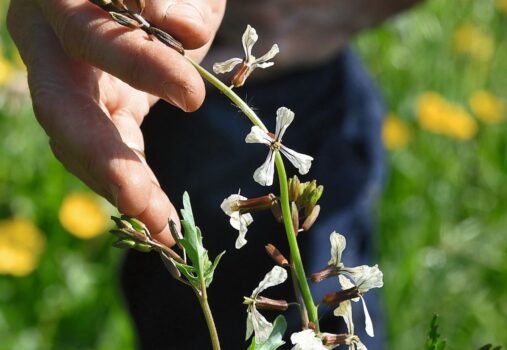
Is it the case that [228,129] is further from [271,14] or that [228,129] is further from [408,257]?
[408,257]

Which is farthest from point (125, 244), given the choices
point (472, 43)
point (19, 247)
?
point (472, 43)

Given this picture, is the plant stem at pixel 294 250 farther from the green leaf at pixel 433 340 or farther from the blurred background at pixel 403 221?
the blurred background at pixel 403 221

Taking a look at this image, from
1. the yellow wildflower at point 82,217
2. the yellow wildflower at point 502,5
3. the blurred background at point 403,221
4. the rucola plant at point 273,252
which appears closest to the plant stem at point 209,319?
the rucola plant at point 273,252

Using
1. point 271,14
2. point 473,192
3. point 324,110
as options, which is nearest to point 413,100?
point 473,192

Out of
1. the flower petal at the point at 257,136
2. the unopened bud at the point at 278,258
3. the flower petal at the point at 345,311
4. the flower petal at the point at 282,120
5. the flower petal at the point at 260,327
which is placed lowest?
the flower petal at the point at 260,327

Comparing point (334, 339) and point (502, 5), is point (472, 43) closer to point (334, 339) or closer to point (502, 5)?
point (502, 5)

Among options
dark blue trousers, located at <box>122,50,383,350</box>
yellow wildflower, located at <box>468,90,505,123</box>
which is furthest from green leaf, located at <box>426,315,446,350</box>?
yellow wildflower, located at <box>468,90,505,123</box>
